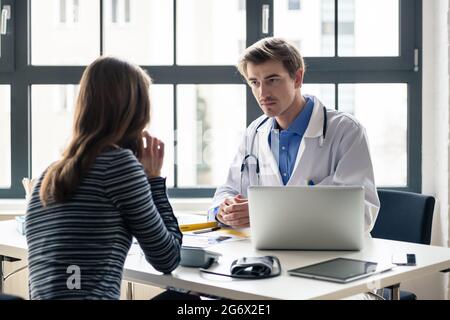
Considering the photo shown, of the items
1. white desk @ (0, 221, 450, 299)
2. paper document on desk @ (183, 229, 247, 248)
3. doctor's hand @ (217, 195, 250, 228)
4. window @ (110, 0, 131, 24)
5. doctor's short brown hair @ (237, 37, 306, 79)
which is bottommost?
white desk @ (0, 221, 450, 299)

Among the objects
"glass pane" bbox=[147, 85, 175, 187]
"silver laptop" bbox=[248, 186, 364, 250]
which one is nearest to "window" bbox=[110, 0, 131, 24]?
"glass pane" bbox=[147, 85, 175, 187]

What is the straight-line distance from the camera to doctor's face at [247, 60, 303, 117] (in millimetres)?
2568

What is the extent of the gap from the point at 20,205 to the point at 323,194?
2068 mm

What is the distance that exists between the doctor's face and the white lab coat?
13 centimetres

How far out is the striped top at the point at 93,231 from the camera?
161cm

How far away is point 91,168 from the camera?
164cm

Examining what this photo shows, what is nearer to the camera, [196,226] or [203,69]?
[196,226]

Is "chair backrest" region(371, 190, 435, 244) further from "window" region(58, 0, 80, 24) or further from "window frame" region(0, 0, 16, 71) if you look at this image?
"window frame" region(0, 0, 16, 71)

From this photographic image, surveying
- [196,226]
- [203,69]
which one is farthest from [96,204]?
[203,69]

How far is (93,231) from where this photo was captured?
163cm

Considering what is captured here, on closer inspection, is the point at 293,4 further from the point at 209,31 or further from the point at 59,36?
the point at 59,36

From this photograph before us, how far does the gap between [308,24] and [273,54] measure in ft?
3.94

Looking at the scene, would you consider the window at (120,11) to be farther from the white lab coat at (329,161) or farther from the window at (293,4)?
the white lab coat at (329,161)

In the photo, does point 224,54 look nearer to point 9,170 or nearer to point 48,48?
point 48,48
